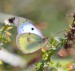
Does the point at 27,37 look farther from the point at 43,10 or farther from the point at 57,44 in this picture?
the point at 43,10

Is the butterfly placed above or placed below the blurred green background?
below

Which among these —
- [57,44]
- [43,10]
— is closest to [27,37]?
[57,44]

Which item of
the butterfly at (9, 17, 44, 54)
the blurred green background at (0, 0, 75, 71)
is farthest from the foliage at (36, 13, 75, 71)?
the blurred green background at (0, 0, 75, 71)

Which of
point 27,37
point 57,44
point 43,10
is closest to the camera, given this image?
point 57,44

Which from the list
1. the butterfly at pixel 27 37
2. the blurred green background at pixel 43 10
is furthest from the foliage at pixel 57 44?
the blurred green background at pixel 43 10

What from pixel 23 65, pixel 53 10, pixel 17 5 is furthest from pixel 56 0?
pixel 23 65

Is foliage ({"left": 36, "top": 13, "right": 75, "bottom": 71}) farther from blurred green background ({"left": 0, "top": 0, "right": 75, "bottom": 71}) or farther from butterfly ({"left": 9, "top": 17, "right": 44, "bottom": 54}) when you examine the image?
blurred green background ({"left": 0, "top": 0, "right": 75, "bottom": 71})

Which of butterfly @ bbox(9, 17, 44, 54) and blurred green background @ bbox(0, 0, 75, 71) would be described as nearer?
butterfly @ bbox(9, 17, 44, 54)

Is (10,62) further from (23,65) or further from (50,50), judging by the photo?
(50,50)
